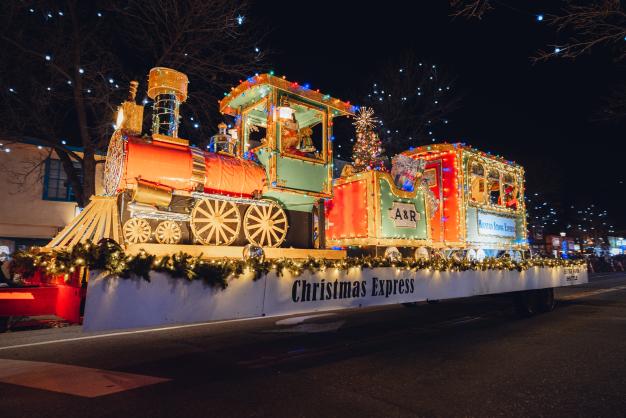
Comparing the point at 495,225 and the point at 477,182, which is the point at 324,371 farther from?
the point at 477,182

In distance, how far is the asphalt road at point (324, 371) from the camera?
354 centimetres

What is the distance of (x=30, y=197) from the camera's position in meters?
16.9

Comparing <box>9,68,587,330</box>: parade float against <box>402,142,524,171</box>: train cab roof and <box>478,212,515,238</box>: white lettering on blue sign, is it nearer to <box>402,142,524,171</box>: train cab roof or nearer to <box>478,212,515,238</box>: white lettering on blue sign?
<box>478,212,515,238</box>: white lettering on blue sign

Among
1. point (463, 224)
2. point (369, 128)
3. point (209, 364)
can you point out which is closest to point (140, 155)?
point (209, 364)

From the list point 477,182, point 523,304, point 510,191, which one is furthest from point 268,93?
point 510,191

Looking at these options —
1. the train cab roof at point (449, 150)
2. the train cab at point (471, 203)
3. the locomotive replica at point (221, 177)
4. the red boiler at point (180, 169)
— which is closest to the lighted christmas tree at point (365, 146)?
the train cab roof at point (449, 150)

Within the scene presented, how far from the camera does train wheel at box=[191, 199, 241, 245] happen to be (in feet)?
16.6

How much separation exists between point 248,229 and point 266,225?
28 centimetres

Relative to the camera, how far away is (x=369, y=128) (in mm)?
16438

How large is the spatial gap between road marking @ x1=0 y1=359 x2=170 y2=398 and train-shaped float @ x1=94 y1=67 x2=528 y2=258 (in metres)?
1.60

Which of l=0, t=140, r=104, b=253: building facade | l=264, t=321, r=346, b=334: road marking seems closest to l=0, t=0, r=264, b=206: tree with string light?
l=0, t=140, r=104, b=253: building facade

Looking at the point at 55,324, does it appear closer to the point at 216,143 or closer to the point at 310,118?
the point at 216,143

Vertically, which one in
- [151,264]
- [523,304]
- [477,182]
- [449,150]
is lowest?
[523,304]

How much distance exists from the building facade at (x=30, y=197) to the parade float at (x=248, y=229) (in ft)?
44.3
